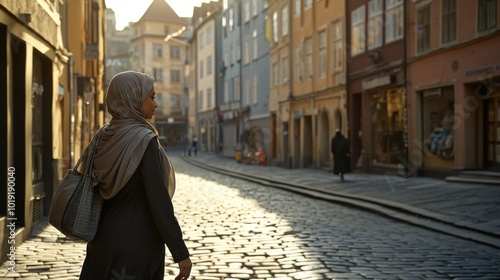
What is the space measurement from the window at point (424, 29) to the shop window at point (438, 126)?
142 cm

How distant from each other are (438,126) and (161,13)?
78272 millimetres

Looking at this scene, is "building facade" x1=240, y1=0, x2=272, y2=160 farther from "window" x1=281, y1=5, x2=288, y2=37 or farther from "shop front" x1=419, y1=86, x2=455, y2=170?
"shop front" x1=419, y1=86, x2=455, y2=170

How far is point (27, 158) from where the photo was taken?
32.6 ft

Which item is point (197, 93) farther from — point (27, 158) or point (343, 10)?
point (27, 158)

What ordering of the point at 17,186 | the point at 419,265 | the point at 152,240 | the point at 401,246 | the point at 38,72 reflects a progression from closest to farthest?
1. the point at 152,240
2. the point at 419,265
3. the point at 401,246
4. the point at 17,186
5. the point at 38,72

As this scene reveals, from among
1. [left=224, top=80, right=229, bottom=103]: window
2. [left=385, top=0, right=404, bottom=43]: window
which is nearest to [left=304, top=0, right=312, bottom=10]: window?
[left=385, top=0, right=404, bottom=43]: window

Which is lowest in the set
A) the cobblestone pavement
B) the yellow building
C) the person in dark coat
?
the cobblestone pavement

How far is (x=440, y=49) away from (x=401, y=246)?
42.0 feet

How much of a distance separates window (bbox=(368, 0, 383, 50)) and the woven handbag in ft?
76.3

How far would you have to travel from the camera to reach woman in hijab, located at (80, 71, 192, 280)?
3.39 metres

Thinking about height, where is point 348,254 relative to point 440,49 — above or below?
below

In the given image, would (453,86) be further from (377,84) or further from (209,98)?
(209,98)

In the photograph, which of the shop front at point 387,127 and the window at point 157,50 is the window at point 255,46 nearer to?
the shop front at point 387,127

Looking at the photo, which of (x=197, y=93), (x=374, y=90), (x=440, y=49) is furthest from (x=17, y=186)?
(x=197, y=93)
